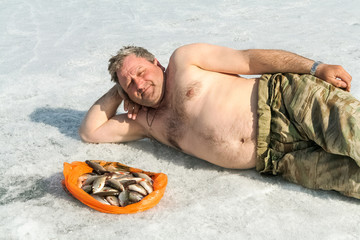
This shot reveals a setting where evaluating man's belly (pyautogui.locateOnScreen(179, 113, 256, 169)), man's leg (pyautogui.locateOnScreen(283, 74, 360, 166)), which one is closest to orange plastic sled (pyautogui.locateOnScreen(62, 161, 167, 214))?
man's belly (pyautogui.locateOnScreen(179, 113, 256, 169))

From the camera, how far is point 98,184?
2736mm

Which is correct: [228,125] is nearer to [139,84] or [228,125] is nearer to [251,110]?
[251,110]

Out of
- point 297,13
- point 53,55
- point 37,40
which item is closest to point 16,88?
point 53,55

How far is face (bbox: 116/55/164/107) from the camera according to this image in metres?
3.16

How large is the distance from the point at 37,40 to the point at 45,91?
5.43 feet

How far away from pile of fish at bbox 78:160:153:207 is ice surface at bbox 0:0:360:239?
10 cm

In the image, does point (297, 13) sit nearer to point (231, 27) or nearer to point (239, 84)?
point (231, 27)

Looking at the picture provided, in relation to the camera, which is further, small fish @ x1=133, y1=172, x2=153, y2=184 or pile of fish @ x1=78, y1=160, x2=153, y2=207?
small fish @ x1=133, y1=172, x2=153, y2=184

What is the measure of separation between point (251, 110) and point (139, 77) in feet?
2.64

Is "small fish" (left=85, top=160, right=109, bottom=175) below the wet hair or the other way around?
below

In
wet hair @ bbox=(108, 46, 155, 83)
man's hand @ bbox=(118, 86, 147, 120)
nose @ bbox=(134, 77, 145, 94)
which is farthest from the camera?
man's hand @ bbox=(118, 86, 147, 120)

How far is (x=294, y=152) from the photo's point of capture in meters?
2.85

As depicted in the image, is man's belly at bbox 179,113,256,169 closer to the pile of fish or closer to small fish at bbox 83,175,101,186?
the pile of fish

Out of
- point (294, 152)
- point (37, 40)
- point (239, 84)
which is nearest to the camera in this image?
point (294, 152)
